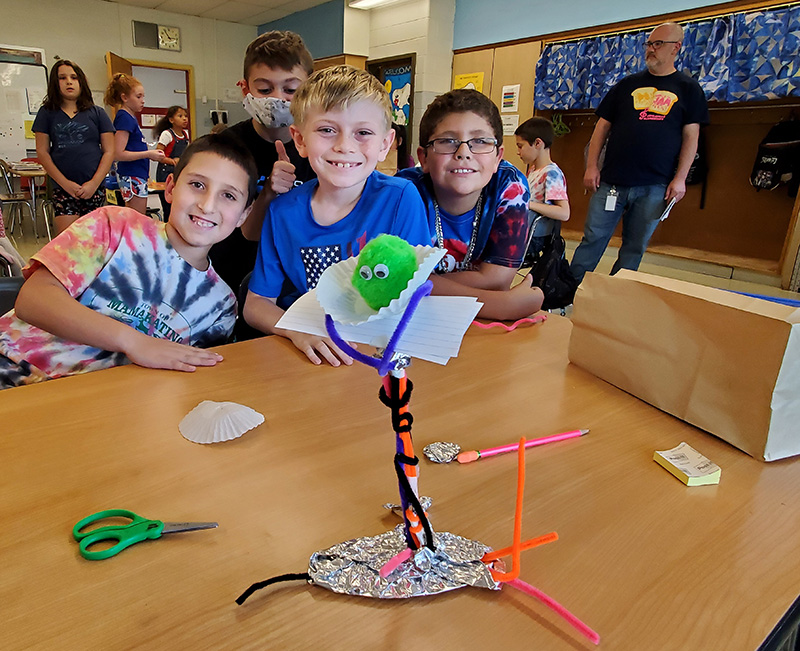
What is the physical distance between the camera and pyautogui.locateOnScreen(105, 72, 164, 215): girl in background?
3582mm

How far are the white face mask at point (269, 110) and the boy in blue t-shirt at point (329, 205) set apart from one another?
365mm

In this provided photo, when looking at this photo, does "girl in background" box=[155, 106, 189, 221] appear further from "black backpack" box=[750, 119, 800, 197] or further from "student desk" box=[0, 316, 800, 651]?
"student desk" box=[0, 316, 800, 651]

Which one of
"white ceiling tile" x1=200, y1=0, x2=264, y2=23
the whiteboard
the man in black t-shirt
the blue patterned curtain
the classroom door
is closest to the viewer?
the man in black t-shirt

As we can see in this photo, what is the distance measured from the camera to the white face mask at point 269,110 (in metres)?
1.39

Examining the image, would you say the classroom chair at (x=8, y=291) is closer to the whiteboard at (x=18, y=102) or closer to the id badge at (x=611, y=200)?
the id badge at (x=611, y=200)

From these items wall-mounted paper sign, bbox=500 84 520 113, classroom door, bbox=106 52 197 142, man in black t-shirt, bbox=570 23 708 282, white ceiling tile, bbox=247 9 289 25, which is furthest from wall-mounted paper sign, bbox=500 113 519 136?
classroom door, bbox=106 52 197 142

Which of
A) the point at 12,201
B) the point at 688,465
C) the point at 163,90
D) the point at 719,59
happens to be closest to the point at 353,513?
the point at 688,465

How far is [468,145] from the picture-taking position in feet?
4.01

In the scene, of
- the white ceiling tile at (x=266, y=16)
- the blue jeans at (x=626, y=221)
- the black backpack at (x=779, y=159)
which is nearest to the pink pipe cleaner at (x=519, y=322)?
the blue jeans at (x=626, y=221)

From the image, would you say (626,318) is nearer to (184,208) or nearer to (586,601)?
(586,601)

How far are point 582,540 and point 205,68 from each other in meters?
9.09

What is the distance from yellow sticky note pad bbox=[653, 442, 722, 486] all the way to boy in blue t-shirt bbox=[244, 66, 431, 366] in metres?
0.60

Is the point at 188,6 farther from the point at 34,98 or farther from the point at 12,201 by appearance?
the point at 12,201

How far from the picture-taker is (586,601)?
0.43 meters
